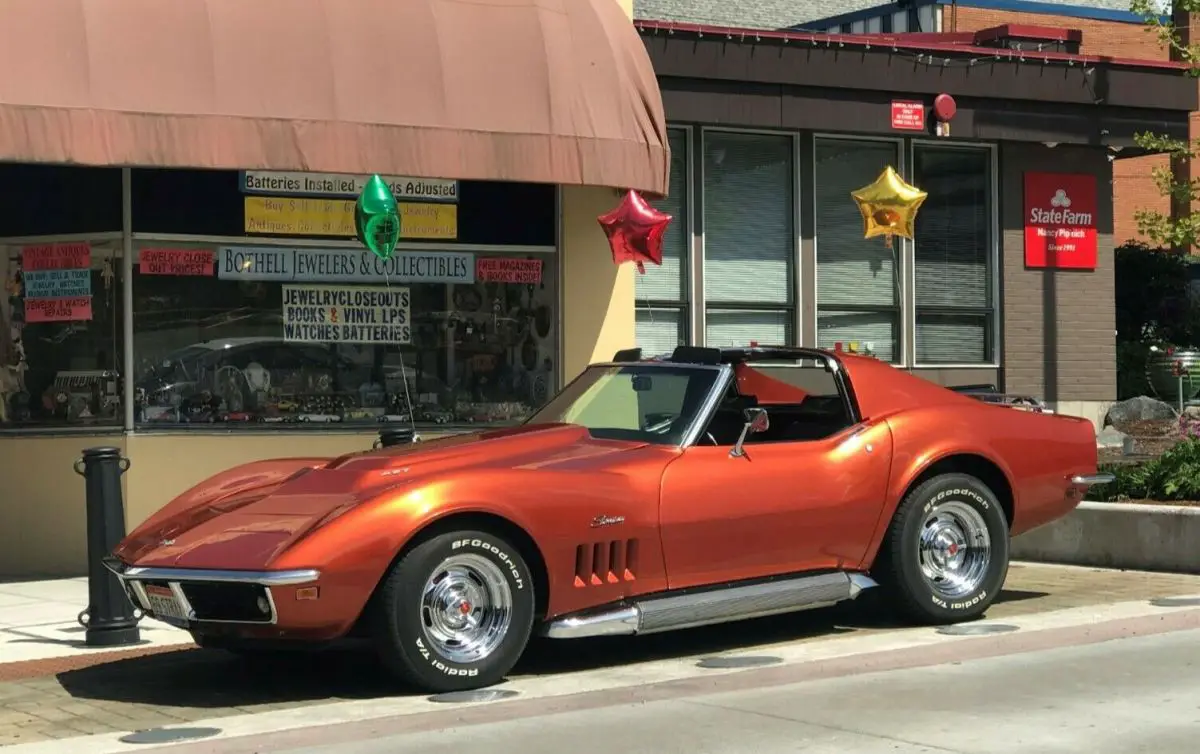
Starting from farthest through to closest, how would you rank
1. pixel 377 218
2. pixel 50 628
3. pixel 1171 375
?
pixel 1171 375 → pixel 377 218 → pixel 50 628

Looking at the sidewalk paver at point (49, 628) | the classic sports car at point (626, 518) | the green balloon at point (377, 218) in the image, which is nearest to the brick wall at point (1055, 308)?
the classic sports car at point (626, 518)

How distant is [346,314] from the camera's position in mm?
12961

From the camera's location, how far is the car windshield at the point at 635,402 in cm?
817

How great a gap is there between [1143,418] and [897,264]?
3166 millimetres

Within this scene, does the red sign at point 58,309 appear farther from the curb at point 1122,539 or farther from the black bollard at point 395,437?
the curb at point 1122,539

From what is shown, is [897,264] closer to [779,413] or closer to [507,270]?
[507,270]

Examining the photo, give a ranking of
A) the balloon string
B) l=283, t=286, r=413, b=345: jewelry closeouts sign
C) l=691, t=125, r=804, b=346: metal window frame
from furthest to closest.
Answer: l=691, t=125, r=804, b=346: metal window frame
the balloon string
l=283, t=286, r=413, b=345: jewelry closeouts sign

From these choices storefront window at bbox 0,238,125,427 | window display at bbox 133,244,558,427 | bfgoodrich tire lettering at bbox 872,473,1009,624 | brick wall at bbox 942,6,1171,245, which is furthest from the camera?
brick wall at bbox 942,6,1171,245

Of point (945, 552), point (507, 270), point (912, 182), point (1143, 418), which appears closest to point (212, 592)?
point (945, 552)

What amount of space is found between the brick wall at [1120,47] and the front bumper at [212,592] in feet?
97.3

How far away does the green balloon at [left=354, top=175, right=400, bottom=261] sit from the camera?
11.3 meters

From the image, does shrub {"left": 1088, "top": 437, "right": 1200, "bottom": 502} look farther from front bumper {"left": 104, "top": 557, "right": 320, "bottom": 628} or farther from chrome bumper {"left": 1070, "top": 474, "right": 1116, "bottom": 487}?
front bumper {"left": 104, "top": 557, "right": 320, "bottom": 628}

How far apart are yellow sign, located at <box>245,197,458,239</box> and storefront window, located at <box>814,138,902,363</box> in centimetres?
482

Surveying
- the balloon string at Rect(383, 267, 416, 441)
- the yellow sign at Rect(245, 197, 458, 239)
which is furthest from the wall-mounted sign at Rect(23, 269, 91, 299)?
the balloon string at Rect(383, 267, 416, 441)
